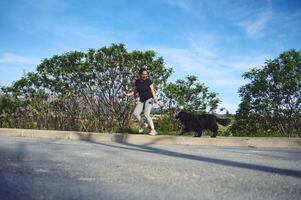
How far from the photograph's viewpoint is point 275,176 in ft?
15.1

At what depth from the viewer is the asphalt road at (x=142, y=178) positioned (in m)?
3.52

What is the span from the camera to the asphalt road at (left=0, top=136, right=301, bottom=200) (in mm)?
3518

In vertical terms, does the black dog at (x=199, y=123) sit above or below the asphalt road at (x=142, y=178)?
above

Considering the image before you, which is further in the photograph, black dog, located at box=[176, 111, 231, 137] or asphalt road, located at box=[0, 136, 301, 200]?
black dog, located at box=[176, 111, 231, 137]

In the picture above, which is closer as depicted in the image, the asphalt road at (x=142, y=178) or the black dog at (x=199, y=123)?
the asphalt road at (x=142, y=178)

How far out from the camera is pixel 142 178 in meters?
4.28

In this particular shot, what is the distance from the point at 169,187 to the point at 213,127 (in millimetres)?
6953

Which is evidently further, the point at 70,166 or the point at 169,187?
the point at 70,166

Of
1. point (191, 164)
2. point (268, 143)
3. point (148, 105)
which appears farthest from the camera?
point (148, 105)

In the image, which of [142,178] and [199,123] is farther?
[199,123]

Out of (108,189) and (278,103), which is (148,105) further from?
(108,189)

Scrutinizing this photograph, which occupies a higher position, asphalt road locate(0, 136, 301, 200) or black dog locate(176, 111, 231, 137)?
black dog locate(176, 111, 231, 137)

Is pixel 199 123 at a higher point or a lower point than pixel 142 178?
higher

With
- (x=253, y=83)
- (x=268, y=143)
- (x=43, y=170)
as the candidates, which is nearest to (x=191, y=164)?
(x=43, y=170)
